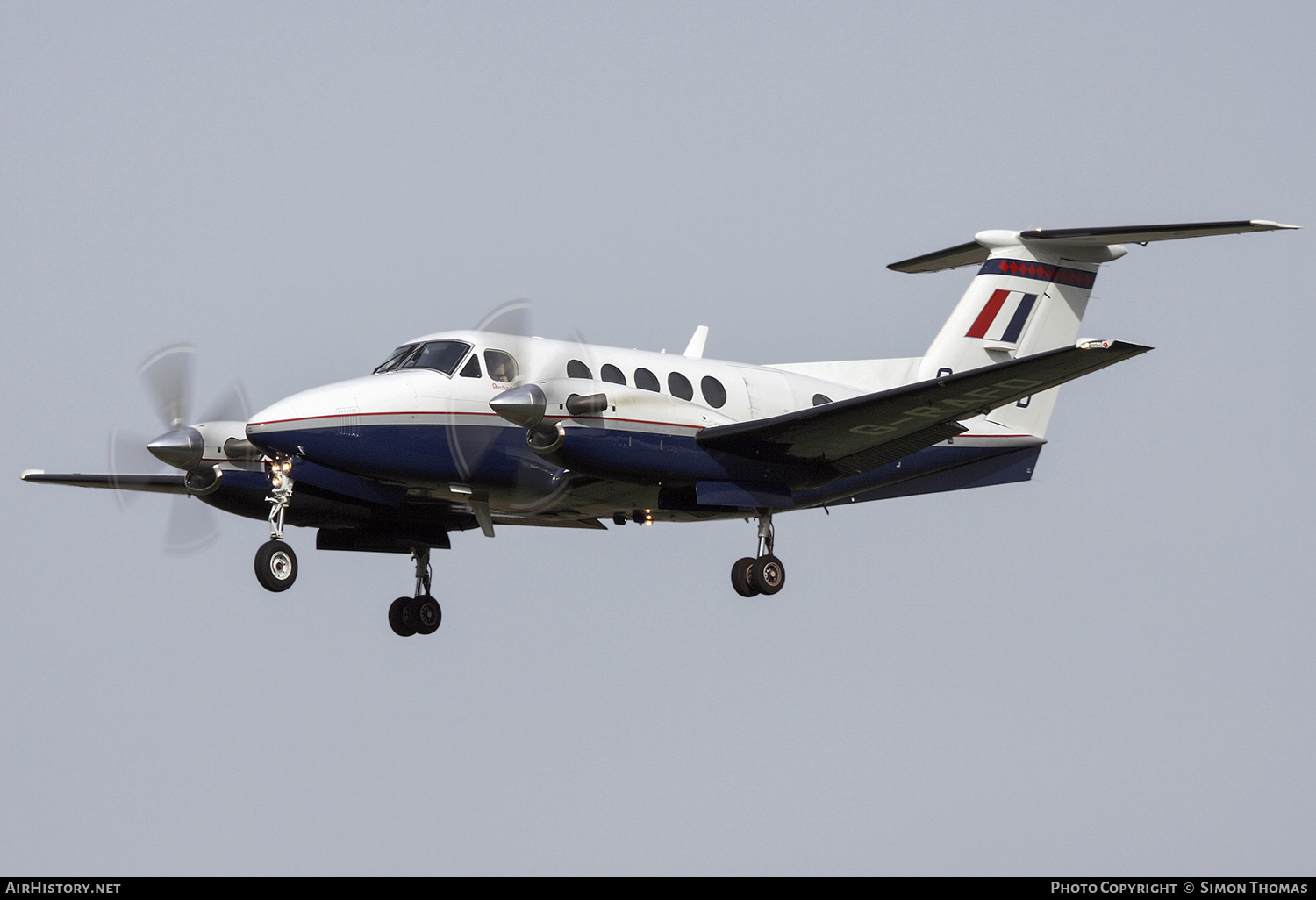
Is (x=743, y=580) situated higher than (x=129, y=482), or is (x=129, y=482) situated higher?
(x=129, y=482)

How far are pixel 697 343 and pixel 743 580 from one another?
11.9ft

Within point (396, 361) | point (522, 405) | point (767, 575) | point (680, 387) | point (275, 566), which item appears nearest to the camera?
point (522, 405)

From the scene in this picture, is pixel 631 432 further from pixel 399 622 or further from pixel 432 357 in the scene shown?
pixel 399 622

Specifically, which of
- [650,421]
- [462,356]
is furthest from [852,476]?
[462,356]

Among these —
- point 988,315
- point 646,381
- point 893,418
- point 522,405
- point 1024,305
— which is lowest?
point 522,405

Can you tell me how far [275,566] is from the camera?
61.4 ft

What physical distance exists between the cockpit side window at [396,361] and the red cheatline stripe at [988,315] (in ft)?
26.6

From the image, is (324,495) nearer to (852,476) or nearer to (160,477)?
(160,477)

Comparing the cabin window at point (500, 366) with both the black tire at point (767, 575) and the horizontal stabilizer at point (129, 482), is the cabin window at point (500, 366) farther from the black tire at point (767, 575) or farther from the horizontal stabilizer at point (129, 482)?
the horizontal stabilizer at point (129, 482)

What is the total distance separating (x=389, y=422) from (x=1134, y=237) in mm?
9910

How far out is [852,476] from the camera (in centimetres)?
2147

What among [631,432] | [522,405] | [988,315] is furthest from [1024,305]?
[522,405]

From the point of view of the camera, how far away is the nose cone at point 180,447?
19.8m

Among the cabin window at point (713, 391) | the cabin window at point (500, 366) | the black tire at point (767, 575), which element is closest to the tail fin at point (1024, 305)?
the cabin window at point (713, 391)
